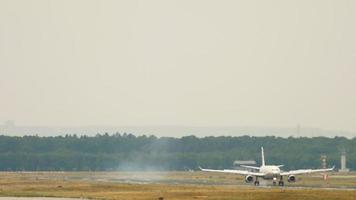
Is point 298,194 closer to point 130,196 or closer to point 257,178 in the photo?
point 130,196

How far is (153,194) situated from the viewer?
141 metres

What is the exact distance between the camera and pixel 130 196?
5379 inches

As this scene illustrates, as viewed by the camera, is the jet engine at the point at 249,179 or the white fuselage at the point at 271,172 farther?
the jet engine at the point at 249,179

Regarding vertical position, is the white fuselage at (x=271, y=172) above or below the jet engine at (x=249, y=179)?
above

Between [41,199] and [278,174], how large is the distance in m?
60.1

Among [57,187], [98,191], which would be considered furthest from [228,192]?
[57,187]

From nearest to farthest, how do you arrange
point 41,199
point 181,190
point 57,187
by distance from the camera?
point 41,199, point 181,190, point 57,187

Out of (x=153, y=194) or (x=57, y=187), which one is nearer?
(x=153, y=194)

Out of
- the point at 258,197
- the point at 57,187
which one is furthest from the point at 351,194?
the point at 57,187

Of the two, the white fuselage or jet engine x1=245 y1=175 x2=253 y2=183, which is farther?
jet engine x1=245 y1=175 x2=253 y2=183

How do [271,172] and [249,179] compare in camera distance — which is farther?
[249,179]

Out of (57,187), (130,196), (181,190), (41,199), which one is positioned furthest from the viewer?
(57,187)

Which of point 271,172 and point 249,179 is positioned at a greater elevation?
point 271,172

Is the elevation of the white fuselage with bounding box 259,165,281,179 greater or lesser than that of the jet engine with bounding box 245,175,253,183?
greater
